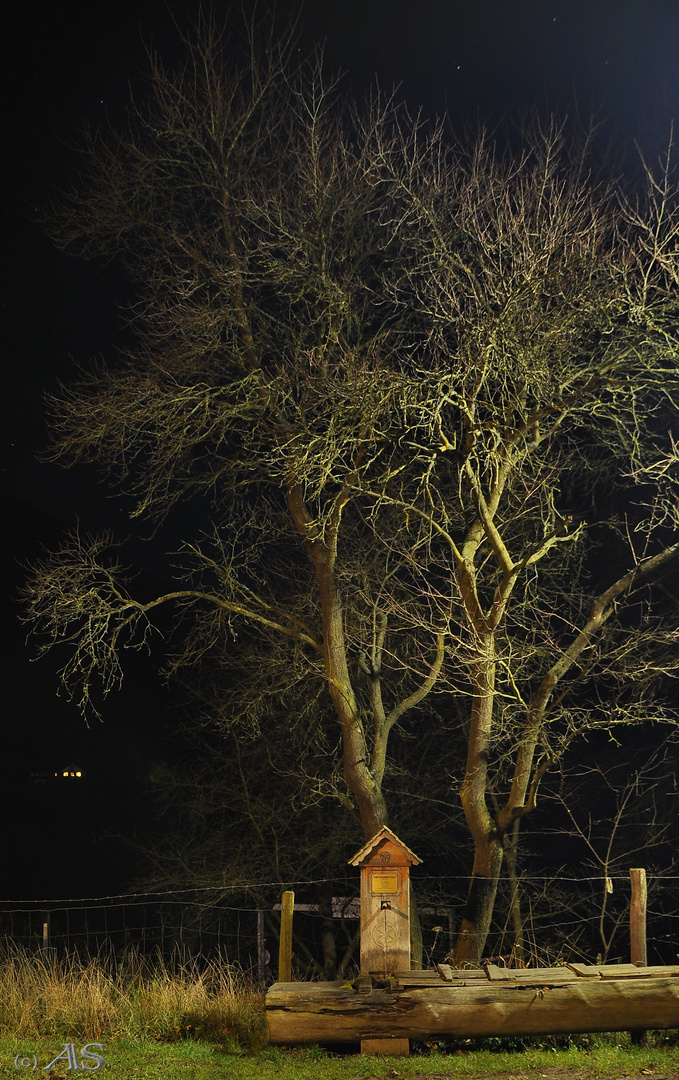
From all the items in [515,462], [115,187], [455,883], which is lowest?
[455,883]

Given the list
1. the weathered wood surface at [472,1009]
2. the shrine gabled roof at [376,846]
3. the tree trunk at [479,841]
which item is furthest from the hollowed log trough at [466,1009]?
the tree trunk at [479,841]

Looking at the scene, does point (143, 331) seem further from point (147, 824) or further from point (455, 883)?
point (147, 824)

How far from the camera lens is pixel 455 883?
57.1 ft

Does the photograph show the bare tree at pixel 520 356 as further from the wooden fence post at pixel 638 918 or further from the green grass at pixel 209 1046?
the green grass at pixel 209 1046

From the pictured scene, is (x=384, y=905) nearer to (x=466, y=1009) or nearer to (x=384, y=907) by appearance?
(x=384, y=907)

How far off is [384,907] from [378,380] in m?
5.01

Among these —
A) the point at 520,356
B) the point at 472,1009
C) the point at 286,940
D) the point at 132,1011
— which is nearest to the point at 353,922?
the point at 132,1011

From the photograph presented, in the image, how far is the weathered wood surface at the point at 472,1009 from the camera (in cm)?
729

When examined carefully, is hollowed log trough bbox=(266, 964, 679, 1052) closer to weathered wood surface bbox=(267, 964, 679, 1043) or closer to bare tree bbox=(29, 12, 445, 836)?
weathered wood surface bbox=(267, 964, 679, 1043)

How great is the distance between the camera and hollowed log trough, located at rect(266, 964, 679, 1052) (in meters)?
7.30

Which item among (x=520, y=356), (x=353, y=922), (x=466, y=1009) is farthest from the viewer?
(x=353, y=922)

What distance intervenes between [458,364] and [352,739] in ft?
16.4

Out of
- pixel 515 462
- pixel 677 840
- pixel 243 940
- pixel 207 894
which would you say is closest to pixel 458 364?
pixel 515 462

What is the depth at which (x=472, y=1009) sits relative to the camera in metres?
7.33
